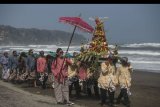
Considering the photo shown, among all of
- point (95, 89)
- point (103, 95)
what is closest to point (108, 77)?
point (103, 95)

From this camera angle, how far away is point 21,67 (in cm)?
2117

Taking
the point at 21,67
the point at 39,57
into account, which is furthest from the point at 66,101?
the point at 21,67

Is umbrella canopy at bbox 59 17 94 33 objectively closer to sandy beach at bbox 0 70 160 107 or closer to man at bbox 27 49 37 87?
sandy beach at bbox 0 70 160 107

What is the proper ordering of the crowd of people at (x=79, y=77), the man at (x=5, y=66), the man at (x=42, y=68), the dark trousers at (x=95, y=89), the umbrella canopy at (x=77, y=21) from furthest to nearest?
the man at (x=5, y=66) < the man at (x=42, y=68) < the dark trousers at (x=95, y=89) < the umbrella canopy at (x=77, y=21) < the crowd of people at (x=79, y=77)

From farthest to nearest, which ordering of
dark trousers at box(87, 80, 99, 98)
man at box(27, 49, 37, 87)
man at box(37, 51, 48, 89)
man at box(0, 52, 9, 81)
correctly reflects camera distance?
1. man at box(0, 52, 9, 81)
2. man at box(27, 49, 37, 87)
3. man at box(37, 51, 48, 89)
4. dark trousers at box(87, 80, 99, 98)

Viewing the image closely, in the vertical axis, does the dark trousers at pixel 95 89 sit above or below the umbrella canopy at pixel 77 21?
below

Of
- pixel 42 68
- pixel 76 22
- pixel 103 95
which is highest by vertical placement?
pixel 76 22

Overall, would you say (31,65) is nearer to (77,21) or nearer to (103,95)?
(77,21)

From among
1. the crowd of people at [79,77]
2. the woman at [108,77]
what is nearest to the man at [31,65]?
the crowd of people at [79,77]

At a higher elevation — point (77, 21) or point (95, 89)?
point (77, 21)

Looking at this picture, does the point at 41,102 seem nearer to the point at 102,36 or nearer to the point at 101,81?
the point at 101,81

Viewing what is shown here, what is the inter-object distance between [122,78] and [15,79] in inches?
355

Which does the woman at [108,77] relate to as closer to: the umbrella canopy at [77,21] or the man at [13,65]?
the umbrella canopy at [77,21]

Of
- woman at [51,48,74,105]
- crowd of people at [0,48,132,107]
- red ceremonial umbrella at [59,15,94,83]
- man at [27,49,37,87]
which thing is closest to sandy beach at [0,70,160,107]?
crowd of people at [0,48,132,107]
